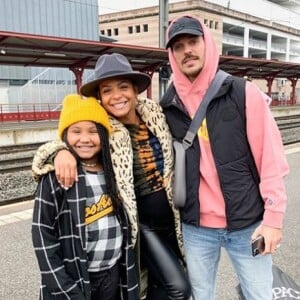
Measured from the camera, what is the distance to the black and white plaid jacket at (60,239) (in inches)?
74.5

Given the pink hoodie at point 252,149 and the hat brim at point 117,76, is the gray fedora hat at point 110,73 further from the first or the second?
the pink hoodie at point 252,149

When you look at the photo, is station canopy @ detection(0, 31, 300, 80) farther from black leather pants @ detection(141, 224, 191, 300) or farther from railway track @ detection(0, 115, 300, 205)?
black leather pants @ detection(141, 224, 191, 300)

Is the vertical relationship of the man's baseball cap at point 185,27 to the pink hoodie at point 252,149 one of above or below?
above

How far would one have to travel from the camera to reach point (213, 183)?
1.95 m

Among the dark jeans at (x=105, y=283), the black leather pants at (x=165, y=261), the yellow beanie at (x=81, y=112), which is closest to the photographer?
the yellow beanie at (x=81, y=112)

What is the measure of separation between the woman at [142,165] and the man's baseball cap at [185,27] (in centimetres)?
26

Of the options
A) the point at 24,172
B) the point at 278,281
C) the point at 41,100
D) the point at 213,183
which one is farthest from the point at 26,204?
the point at 41,100

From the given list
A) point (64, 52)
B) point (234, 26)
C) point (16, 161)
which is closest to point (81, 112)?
point (16, 161)

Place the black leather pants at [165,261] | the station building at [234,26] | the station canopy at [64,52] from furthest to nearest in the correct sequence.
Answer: the station building at [234,26]
the station canopy at [64,52]
the black leather pants at [165,261]

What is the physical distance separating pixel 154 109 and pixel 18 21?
41.5 meters

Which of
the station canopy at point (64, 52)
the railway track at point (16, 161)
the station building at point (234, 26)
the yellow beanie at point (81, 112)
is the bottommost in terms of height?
the railway track at point (16, 161)

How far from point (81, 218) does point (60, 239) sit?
0.15 metres

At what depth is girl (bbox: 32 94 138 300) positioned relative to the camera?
1.91m

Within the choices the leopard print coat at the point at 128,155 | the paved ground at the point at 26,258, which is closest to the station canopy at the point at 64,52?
the paved ground at the point at 26,258
